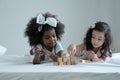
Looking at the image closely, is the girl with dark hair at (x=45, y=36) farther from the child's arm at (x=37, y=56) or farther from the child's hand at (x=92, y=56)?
the child's hand at (x=92, y=56)

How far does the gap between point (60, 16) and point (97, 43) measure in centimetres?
82

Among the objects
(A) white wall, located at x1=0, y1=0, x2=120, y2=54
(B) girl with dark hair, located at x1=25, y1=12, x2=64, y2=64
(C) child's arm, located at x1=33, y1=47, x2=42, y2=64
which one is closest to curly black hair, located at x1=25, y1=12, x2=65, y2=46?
(B) girl with dark hair, located at x1=25, y1=12, x2=64, y2=64

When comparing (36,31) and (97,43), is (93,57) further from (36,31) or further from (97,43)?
(36,31)

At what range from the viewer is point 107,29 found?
1.45 metres

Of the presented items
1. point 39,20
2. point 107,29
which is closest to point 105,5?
point 107,29

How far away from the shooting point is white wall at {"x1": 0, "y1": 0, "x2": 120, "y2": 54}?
2041 mm

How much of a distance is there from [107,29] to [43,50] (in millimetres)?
394

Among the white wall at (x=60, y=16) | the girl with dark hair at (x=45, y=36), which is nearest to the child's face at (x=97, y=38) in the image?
the girl with dark hair at (x=45, y=36)

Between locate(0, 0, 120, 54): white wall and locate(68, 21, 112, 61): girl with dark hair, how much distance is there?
25.8 inches

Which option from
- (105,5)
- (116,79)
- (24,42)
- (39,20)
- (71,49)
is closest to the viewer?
(116,79)

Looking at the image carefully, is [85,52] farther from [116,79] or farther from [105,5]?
[105,5]

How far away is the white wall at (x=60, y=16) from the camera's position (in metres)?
2.04

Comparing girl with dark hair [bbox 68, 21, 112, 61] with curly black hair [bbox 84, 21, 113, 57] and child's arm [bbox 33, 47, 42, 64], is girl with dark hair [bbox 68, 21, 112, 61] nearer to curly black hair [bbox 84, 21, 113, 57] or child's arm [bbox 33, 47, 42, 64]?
curly black hair [bbox 84, 21, 113, 57]

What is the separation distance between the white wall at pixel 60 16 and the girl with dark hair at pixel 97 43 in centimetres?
66
